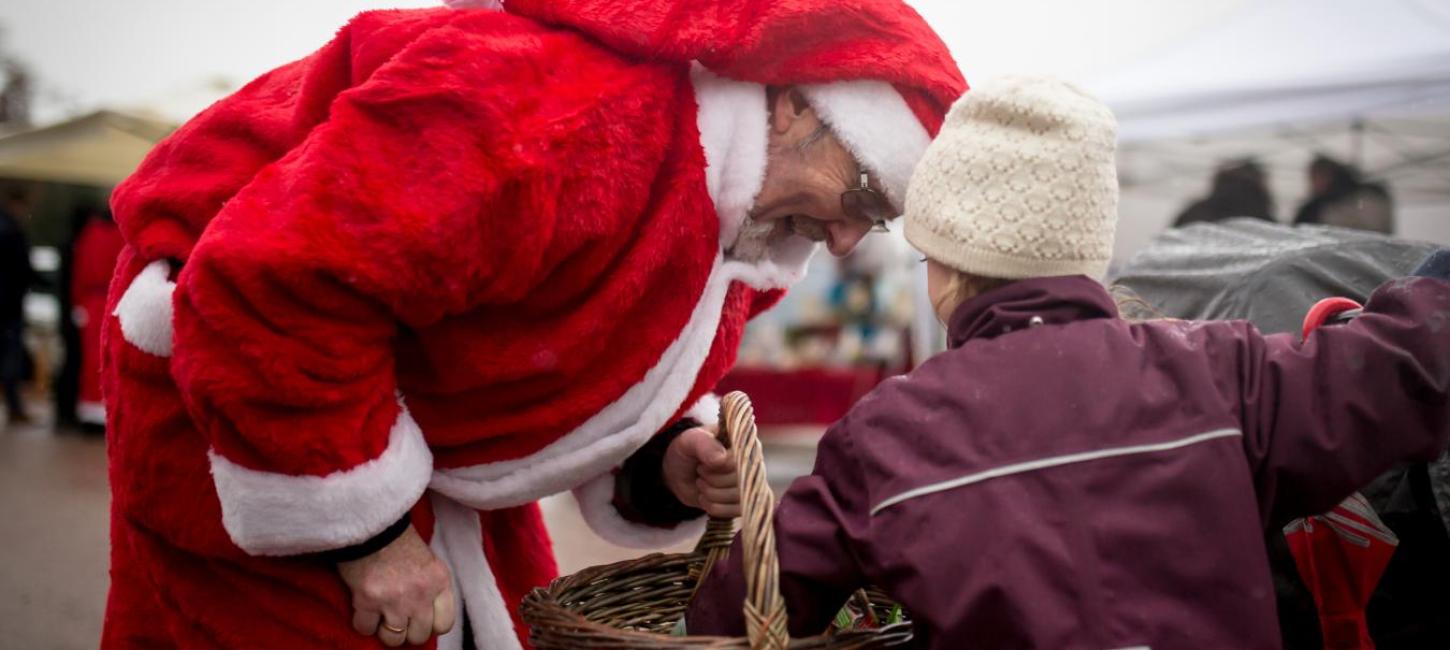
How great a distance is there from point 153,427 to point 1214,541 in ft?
3.64

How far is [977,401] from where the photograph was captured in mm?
978

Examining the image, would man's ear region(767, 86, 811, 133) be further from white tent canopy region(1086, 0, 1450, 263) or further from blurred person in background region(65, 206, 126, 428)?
blurred person in background region(65, 206, 126, 428)

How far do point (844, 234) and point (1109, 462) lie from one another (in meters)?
0.49

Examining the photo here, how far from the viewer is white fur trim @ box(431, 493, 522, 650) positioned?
1.32 metres

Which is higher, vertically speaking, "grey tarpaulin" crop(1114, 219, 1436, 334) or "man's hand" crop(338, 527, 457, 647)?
"grey tarpaulin" crop(1114, 219, 1436, 334)

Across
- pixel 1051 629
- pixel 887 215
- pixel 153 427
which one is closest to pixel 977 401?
pixel 1051 629

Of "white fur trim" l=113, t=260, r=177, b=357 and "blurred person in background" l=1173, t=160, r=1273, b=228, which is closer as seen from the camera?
"white fur trim" l=113, t=260, r=177, b=357

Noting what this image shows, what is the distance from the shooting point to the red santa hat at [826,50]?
3.76 feet

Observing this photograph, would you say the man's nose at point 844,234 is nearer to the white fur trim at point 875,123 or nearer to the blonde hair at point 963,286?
the white fur trim at point 875,123

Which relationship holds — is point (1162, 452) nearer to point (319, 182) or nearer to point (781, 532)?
point (781, 532)

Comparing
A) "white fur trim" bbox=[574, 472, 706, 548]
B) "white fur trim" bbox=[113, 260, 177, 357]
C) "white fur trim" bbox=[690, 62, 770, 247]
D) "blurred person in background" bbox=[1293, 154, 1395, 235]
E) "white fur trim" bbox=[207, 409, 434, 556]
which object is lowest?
"white fur trim" bbox=[574, 472, 706, 548]

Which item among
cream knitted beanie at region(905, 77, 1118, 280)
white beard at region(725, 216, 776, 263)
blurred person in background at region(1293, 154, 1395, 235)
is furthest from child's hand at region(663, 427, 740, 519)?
blurred person in background at region(1293, 154, 1395, 235)

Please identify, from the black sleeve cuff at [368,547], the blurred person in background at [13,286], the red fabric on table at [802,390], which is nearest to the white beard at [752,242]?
the black sleeve cuff at [368,547]

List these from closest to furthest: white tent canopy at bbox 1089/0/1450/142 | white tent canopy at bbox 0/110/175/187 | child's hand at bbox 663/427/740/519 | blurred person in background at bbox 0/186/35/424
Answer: child's hand at bbox 663/427/740/519 → white tent canopy at bbox 1089/0/1450/142 → white tent canopy at bbox 0/110/175/187 → blurred person in background at bbox 0/186/35/424
